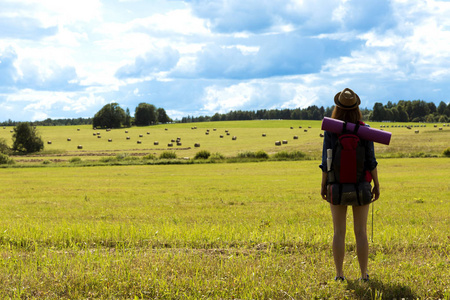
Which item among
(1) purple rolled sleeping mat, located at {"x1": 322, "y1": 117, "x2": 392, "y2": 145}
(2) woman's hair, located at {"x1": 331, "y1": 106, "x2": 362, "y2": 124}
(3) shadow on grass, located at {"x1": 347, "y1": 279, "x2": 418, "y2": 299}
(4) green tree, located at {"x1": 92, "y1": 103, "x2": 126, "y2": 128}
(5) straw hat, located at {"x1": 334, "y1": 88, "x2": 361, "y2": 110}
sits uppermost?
(4) green tree, located at {"x1": 92, "y1": 103, "x2": 126, "y2": 128}

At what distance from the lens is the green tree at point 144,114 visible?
177 meters

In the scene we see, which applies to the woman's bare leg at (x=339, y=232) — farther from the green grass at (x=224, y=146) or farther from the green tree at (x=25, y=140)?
the green tree at (x=25, y=140)

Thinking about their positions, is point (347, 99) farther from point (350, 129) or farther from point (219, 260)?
point (219, 260)

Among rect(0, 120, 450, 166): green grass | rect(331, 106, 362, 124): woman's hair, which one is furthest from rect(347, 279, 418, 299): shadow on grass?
rect(0, 120, 450, 166): green grass

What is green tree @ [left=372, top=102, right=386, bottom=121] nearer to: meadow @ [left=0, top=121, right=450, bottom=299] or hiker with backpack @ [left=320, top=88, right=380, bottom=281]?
meadow @ [left=0, top=121, right=450, bottom=299]

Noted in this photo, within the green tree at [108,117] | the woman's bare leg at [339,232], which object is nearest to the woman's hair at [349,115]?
the woman's bare leg at [339,232]

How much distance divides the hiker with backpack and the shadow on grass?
0.19 metres

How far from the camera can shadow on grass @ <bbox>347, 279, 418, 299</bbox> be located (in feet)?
18.5

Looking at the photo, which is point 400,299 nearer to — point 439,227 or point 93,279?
point 93,279

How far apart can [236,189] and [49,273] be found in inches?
701

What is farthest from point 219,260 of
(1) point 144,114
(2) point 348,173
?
(1) point 144,114

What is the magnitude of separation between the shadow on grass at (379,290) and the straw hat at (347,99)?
2.47 metres

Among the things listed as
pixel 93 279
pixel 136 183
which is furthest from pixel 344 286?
pixel 136 183

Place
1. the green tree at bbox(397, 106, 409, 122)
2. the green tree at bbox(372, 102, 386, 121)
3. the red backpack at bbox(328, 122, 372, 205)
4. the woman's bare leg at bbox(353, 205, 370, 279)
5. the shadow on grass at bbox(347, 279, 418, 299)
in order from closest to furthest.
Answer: the shadow on grass at bbox(347, 279, 418, 299) < the red backpack at bbox(328, 122, 372, 205) < the woman's bare leg at bbox(353, 205, 370, 279) < the green tree at bbox(372, 102, 386, 121) < the green tree at bbox(397, 106, 409, 122)
